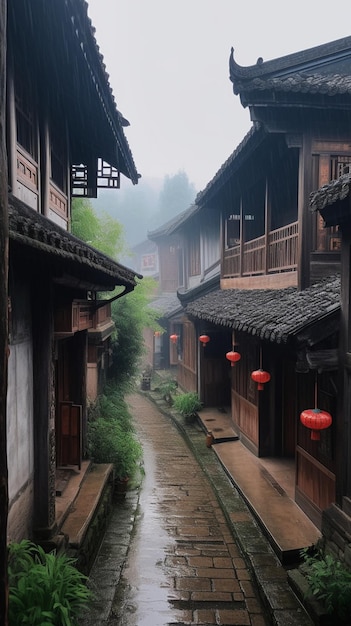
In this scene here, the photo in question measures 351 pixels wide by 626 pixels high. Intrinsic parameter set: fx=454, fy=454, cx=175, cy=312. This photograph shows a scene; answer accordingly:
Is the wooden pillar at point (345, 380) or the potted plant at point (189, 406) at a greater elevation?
the wooden pillar at point (345, 380)

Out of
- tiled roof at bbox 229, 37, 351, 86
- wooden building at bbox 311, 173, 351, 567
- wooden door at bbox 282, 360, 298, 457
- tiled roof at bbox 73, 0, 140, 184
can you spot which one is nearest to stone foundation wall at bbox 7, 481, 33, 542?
wooden building at bbox 311, 173, 351, 567

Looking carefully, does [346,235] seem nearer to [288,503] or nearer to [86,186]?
[288,503]

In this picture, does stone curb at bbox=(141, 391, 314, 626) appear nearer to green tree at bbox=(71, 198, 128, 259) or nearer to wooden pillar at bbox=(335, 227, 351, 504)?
wooden pillar at bbox=(335, 227, 351, 504)

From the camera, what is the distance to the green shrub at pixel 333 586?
199 inches

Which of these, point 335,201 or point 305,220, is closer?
point 335,201

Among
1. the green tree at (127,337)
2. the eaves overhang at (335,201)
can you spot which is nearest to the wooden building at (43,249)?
the eaves overhang at (335,201)

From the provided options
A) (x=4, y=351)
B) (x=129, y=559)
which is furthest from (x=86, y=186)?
(x=4, y=351)

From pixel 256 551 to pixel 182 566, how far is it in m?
1.21

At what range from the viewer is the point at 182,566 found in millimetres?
6918

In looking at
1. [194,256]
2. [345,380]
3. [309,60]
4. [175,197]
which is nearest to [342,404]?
[345,380]

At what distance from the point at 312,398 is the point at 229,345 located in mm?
8853

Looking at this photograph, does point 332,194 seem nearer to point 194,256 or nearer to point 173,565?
Result: point 173,565

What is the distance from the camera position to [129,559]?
7.07m

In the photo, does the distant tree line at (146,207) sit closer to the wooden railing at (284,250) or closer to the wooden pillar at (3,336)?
the wooden railing at (284,250)
